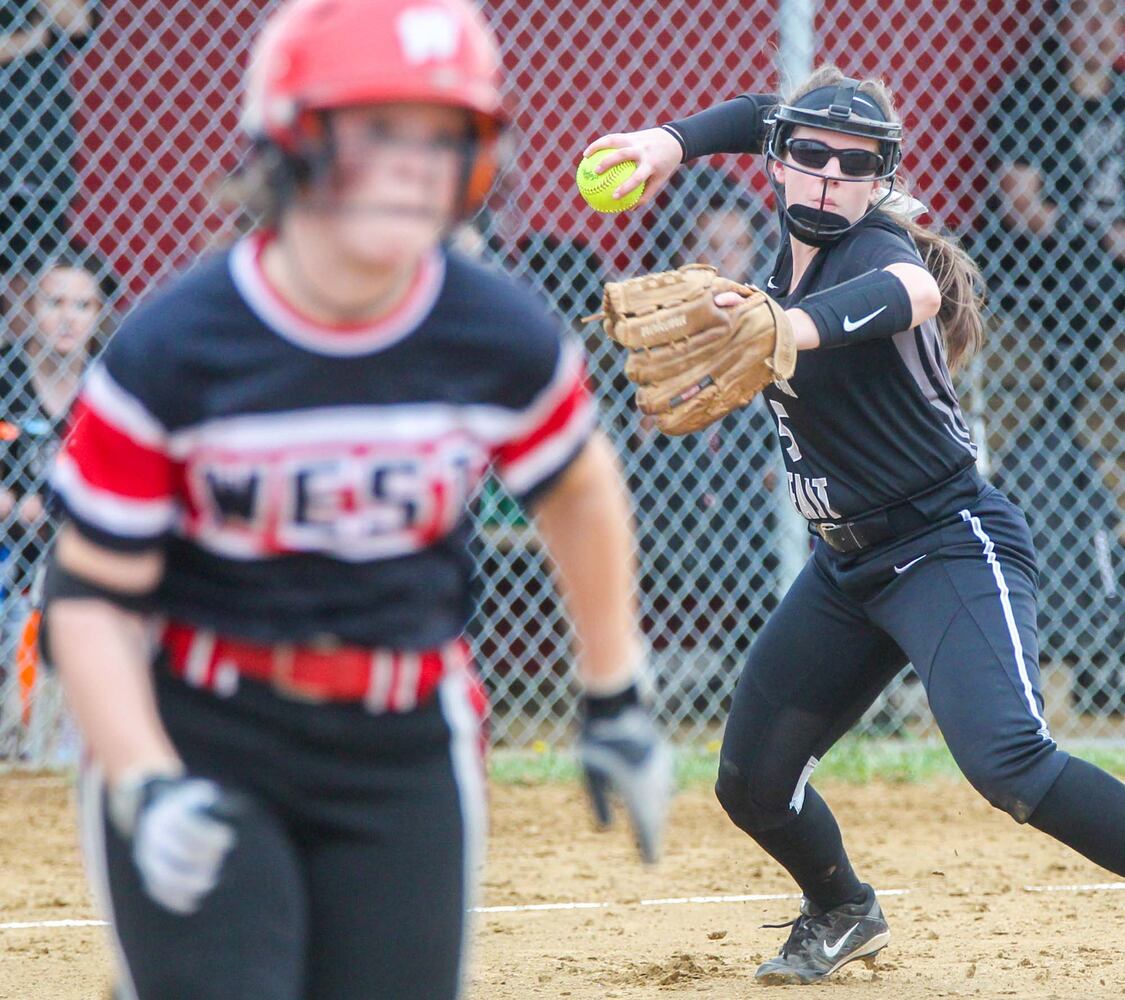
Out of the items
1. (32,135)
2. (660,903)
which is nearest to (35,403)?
(32,135)

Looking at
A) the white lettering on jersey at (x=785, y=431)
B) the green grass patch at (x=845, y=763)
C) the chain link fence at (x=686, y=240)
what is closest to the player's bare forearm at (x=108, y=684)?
the white lettering on jersey at (x=785, y=431)

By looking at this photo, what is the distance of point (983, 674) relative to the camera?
332 centimetres

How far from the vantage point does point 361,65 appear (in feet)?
5.81

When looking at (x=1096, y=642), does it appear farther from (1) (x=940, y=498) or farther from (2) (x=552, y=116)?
(1) (x=940, y=498)

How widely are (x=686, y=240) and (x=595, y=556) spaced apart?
449 cm

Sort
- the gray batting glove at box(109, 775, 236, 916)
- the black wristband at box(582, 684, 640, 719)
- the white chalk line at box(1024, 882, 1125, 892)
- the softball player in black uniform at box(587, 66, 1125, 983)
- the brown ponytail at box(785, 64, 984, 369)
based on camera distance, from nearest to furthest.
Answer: the gray batting glove at box(109, 775, 236, 916) < the black wristband at box(582, 684, 640, 719) < the softball player in black uniform at box(587, 66, 1125, 983) < the brown ponytail at box(785, 64, 984, 369) < the white chalk line at box(1024, 882, 1125, 892)

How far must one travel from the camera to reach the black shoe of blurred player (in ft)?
12.6

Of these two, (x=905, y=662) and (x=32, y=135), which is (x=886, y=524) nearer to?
(x=905, y=662)

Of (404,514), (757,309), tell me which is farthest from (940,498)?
(404,514)

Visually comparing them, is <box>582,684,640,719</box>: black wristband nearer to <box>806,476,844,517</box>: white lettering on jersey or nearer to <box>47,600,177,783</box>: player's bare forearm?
<box>47,600,177,783</box>: player's bare forearm

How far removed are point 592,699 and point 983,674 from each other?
4.61 ft

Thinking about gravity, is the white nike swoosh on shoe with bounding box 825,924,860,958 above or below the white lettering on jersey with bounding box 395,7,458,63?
below

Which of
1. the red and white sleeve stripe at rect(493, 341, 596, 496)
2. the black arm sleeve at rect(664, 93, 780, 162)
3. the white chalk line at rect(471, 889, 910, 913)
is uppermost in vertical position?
the black arm sleeve at rect(664, 93, 780, 162)

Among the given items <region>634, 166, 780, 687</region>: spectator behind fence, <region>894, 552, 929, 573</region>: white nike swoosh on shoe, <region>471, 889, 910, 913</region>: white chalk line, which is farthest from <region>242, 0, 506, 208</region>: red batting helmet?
<region>634, 166, 780, 687</region>: spectator behind fence
